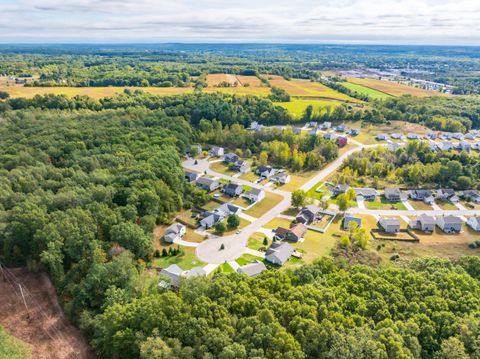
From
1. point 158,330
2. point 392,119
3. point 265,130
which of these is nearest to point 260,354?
point 158,330

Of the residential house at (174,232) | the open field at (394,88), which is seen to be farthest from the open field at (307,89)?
the residential house at (174,232)

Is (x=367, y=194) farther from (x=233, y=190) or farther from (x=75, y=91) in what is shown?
(x=75, y=91)

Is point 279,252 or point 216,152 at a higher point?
point 216,152

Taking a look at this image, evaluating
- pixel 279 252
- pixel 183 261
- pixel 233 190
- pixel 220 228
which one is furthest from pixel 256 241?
pixel 233 190

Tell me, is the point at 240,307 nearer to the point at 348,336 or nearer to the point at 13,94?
the point at 348,336

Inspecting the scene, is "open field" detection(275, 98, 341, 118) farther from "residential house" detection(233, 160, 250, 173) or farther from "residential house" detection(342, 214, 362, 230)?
"residential house" detection(342, 214, 362, 230)

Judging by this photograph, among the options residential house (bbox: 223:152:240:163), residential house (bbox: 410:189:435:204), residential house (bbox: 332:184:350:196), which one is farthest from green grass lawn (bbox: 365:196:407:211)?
residential house (bbox: 223:152:240:163)
